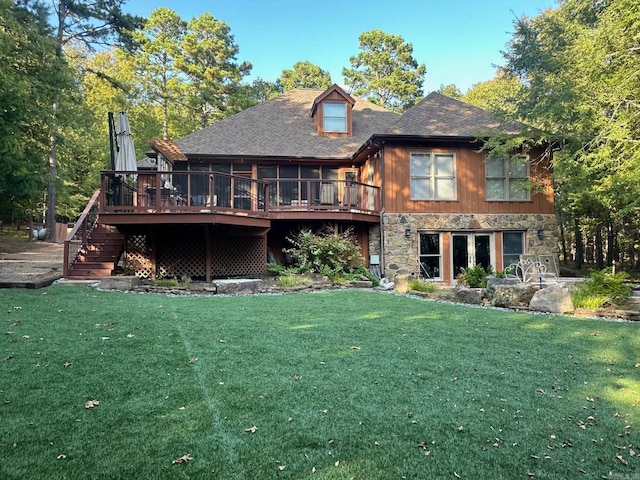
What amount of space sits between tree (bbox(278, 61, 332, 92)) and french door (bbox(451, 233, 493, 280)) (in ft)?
87.1

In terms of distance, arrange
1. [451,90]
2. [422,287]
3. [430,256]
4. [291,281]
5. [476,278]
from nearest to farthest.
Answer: [422,287]
[476,278]
[291,281]
[430,256]
[451,90]

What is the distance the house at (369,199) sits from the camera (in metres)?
10.9

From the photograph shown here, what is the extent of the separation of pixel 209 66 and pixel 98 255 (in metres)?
20.6

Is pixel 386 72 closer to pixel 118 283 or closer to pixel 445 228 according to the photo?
pixel 445 228

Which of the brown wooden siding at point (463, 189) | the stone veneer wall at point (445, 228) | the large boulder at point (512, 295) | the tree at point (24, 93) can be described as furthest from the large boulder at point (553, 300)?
the tree at point (24, 93)

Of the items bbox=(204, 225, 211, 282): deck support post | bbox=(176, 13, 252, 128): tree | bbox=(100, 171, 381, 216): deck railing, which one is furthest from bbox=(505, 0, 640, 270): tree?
bbox=(176, 13, 252, 128): tree

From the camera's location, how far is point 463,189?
1264cm

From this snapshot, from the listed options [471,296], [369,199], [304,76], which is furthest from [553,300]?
[304,76]

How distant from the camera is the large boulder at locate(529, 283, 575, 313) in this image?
275 inches

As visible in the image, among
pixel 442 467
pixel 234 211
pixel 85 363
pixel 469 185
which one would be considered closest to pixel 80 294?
pixel 234 211

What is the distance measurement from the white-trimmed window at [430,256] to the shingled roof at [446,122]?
125 inches

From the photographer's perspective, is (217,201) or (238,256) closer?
(217,201)

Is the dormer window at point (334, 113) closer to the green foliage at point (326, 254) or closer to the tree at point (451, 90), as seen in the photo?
the green foliage at point (326, 254)

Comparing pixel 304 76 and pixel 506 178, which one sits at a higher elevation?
pixel 304 76
